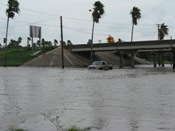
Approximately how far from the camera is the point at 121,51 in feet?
317

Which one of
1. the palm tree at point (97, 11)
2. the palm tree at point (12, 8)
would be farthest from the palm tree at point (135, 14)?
the palm tree at point (12, 8)

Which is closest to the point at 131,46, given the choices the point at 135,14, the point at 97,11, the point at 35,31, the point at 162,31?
the point at 97,11

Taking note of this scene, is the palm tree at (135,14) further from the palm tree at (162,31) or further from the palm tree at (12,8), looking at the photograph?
the palm tree at (12,8)

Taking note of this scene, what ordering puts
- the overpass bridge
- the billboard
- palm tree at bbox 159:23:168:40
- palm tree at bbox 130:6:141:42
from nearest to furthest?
the overpass bridge, the billboard, palm tree at bbox 130:6:141:42, palm tree at bbox 159:23:168:40

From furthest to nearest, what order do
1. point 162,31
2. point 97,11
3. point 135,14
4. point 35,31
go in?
point 162,31 < point 135,14 < point 35,31 < point 97,11

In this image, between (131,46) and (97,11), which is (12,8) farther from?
(131,46)

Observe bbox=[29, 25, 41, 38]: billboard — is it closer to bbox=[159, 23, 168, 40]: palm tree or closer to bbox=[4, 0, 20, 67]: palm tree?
bbox=[4, 0, 20, 67]: palm tree

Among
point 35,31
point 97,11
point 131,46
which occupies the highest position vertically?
point 97,11

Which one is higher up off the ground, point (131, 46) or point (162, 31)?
point (162, 31)

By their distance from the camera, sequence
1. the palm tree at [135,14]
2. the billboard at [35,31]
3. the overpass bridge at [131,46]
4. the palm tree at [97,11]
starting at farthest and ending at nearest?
the palm tree at [135,14], the billboard at [35,31], the palm tree at [97,11], the overpass bridge at [131,46]

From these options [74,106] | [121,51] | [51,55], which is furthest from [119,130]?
[121,51]

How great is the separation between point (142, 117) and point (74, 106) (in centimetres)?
356

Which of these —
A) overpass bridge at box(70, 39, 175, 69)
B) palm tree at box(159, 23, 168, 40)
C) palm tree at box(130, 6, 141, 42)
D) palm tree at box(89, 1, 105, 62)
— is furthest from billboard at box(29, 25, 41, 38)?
palm tree at box(159, 23, 168, 40)

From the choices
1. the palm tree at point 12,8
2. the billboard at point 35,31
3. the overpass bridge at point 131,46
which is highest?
the palm tree at point 12,8
